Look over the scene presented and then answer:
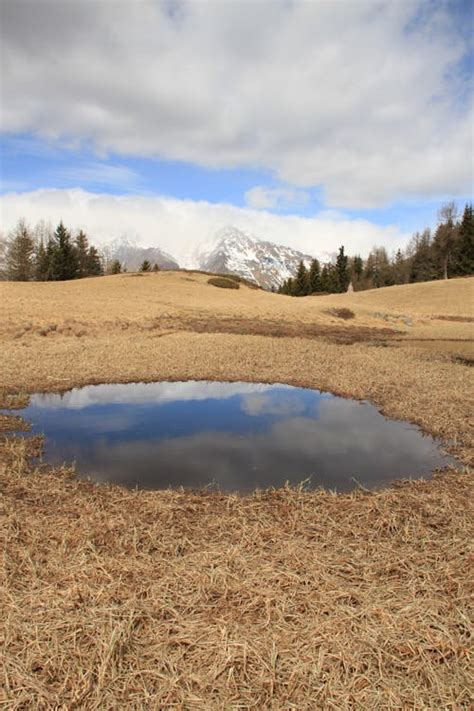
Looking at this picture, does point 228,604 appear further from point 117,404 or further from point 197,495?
point 117,404

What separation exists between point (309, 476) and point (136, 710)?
5304 mm

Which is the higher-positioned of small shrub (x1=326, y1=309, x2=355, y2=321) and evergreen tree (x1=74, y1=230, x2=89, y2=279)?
evergreen tree (x1=74, y1=230, x2=89, y2=279)

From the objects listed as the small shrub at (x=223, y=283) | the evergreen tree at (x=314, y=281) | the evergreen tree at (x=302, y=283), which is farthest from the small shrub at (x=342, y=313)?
the evergreen tree at (x=302, y=283)

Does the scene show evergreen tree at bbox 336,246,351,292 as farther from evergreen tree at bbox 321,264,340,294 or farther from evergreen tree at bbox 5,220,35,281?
evergreen tree at bbox 5,220,35,281

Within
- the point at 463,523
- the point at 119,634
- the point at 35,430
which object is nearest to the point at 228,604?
the point at 119,634

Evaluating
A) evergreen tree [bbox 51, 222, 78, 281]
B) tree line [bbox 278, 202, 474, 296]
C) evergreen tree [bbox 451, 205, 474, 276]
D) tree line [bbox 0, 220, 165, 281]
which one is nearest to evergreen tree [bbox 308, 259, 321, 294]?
tree line [bbox 278, 202, 474, 296]

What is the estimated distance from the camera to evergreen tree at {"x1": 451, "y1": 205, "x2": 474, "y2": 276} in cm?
8169

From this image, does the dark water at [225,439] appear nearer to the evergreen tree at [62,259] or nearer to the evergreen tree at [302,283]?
the evergreen tree at [62,259]

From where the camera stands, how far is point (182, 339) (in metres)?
24.6

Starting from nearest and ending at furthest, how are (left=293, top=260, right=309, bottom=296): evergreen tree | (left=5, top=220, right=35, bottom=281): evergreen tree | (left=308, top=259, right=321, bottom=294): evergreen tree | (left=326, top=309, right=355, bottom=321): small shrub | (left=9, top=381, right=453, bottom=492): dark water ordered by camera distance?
1. (left=9, top=381, right=453, bottom=492): dark water
2. (left=326, top=309, right=355, bottom=321): small shrub
3. (left=5, top=220, right=35, bottom=281): evergreen tree
4. (left=308, top=259, right=321, bottom=294): evergreen tree
5. (left=293, top=260, right=309, bottom=296): evergreen tree

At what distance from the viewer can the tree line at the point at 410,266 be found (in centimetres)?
8244

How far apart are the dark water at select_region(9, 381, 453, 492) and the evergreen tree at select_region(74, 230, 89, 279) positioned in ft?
258

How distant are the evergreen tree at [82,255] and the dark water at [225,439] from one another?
78618 millimetres

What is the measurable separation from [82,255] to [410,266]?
70508 millimetres
